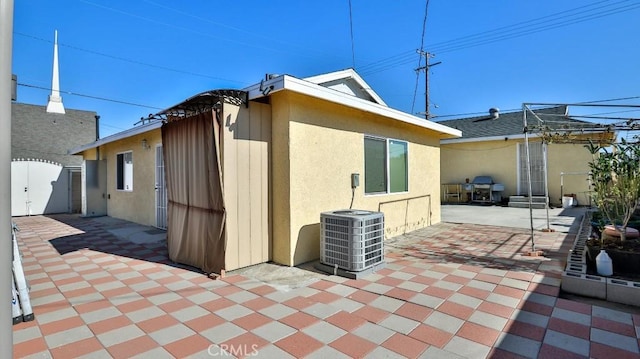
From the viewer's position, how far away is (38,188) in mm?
12273

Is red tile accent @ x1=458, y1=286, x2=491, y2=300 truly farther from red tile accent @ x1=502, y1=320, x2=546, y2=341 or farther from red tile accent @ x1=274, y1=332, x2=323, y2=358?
red tile accent @ x1=274, y1=332, x2=323, y2=358

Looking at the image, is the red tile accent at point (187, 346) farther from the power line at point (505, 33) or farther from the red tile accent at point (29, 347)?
the power line at point (505, 33)

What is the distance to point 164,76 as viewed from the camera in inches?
570

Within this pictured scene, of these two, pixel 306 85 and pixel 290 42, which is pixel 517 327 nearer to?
pixel 306 85

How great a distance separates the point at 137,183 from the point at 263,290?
7.00 m

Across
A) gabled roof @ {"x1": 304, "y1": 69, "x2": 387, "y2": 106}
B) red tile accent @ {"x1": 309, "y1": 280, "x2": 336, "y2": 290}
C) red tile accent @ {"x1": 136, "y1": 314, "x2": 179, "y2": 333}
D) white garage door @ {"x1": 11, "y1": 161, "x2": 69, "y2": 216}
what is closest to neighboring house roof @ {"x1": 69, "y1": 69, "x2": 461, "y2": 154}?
gabled roof @ {"x1": 304, "y1": 69, "x2": 387, "y2": 106}

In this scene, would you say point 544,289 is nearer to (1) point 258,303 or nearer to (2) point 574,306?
(2) point 574,306

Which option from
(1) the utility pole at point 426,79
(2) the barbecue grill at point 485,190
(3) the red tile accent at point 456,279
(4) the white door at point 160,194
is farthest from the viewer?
(1) the utility pole at point 426,79

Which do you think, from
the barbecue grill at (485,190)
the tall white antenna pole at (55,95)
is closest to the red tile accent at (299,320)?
the barbecue grill at (485,190)

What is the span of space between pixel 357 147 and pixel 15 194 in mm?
13705

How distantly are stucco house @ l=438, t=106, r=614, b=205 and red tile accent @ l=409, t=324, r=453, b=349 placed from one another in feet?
36.1

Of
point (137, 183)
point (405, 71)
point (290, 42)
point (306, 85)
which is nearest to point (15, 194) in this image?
point (137, 183)

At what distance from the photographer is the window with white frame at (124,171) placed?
9701mm

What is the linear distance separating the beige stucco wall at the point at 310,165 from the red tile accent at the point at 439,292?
1894 mm
